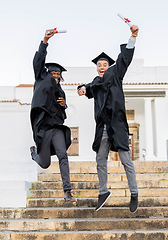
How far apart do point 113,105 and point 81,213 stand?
1491 mm

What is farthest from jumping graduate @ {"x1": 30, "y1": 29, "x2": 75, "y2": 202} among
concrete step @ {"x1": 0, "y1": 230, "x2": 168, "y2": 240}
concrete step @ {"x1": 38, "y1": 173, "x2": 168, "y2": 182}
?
concrete step @ {"x1": 38, "y1": 173, "x2": 168, "y2": 182}

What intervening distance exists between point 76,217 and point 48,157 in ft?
2.87

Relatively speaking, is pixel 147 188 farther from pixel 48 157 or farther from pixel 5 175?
pixel 5 175

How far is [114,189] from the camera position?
4836 mm

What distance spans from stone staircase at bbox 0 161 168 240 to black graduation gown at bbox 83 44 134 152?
889mm

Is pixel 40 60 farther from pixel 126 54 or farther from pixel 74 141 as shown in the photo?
pixel 74 141

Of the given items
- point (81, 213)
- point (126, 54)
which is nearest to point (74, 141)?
point (81, 213)

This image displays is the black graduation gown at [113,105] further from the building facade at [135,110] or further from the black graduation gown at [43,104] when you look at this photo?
the building facade at [135,110]

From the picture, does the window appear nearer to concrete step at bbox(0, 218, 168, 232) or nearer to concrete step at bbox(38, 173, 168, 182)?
concrete step at bbox(38, 173, 168, 182)

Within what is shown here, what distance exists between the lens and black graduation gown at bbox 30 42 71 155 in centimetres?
398

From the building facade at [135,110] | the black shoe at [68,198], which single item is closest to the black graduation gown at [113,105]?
the black shoe at [68,198]

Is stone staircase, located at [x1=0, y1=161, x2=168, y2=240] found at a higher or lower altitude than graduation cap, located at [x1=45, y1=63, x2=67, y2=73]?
lower

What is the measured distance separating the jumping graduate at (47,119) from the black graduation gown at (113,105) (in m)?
0.48

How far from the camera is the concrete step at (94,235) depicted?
343 centimetres
